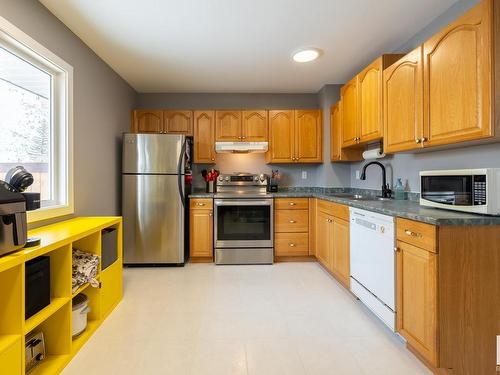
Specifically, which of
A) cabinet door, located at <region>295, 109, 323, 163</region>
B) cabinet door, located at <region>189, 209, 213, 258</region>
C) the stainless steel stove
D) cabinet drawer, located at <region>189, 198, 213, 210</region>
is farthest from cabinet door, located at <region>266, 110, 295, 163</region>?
cabinet door, located at <region>189, 209, 213, 258</region>

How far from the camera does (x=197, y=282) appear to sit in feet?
9.07

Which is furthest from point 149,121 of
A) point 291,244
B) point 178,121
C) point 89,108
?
point 291,244

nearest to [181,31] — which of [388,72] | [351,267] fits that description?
[388,72]

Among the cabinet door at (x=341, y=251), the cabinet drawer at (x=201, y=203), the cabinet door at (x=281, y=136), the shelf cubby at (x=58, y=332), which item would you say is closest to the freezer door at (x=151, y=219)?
the cabinet drawer at (x=201, y=203)

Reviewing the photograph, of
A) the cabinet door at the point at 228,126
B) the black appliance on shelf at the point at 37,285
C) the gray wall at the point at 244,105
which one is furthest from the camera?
the gray wall at the point at 244,105

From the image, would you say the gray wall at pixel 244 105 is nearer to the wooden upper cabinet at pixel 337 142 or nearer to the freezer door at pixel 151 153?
the wooden upper cabinet at pixel 337 142

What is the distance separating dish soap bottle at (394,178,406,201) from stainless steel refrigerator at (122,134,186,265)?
7.62ft

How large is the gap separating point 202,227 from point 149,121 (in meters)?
1.68

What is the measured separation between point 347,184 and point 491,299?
8.10 ft

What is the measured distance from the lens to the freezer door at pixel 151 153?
10.3ft

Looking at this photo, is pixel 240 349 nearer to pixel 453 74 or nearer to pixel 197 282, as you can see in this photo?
pixel 197 282

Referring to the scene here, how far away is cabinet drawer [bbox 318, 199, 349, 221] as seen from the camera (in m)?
2.48

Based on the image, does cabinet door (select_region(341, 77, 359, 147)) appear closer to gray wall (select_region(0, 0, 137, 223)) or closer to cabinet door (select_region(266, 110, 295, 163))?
cabinet door (select_region(266, 110, 295, 163))

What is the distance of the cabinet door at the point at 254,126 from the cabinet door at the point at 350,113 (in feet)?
3.54
